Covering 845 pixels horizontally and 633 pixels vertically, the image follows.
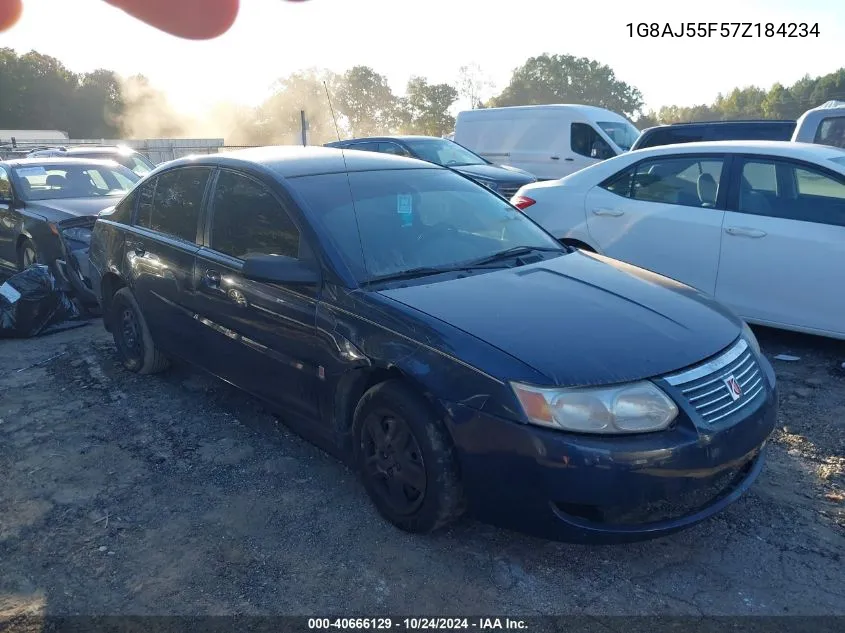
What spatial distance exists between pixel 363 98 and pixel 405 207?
45.3 m

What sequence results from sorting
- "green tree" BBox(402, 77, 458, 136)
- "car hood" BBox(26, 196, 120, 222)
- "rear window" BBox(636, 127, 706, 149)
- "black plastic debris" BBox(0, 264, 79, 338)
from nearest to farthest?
"black plastic debris" BBox(0, 264, 79, 338)
"car hood" BBox(26, 196, 120, 222)
"rear window" BBox(636, 127, 706, 149)
"green tree" BBox(402, 77, 458, 136)

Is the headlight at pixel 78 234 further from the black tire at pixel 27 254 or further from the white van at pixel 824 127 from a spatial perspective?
the white van at pixel 824 127

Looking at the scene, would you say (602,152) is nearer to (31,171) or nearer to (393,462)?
(31,171)

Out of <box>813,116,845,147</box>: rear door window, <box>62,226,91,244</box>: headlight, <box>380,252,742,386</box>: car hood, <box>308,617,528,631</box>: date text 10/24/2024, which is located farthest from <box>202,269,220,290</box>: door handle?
<box>813,116,845,147</box>: rear door window

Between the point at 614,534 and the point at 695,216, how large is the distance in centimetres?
344

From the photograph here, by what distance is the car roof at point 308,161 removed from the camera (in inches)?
148

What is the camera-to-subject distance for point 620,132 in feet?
46.1

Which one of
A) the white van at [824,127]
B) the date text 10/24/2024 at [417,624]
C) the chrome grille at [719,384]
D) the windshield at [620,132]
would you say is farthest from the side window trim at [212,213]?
the windshield at [620,132]

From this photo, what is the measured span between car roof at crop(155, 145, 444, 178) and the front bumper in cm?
175

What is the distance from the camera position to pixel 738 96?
7900cm

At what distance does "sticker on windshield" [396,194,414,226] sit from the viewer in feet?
11.8

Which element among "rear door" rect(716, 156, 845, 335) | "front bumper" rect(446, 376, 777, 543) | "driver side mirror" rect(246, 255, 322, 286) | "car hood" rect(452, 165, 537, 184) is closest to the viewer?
"front bumper" rect(446, 376, 777, 543)

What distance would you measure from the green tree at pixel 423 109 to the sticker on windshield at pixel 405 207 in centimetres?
6074

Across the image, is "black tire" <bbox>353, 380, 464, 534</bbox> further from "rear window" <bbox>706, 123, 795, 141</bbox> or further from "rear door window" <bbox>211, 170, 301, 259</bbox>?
"rear window" <bbox>706, 123, 795, 141</bbox>
